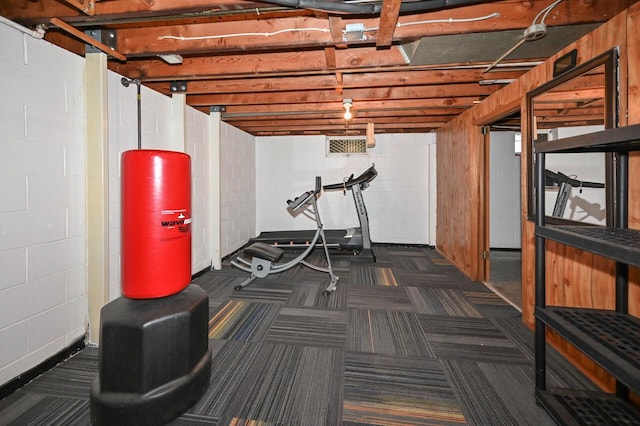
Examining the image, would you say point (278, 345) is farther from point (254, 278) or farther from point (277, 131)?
point (277, 131)

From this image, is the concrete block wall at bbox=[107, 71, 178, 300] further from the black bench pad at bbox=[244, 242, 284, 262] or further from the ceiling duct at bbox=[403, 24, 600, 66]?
the ceiling duct at bbox=[403, 24, 600, 66]

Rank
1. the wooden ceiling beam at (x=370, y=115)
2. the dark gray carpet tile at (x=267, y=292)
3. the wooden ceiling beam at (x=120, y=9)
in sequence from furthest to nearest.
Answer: the wooden ceiling beam at (x=370, y=115), the dark gray carpet tile at (x=267, y=292), the wooden ceiling beam at (x=120, y=9)

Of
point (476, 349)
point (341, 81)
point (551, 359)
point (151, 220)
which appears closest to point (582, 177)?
point (551, 359)

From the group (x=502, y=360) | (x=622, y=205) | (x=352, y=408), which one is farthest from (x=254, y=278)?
(x=622, y=205)

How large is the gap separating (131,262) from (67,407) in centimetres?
87

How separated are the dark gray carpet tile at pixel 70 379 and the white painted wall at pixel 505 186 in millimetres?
5692

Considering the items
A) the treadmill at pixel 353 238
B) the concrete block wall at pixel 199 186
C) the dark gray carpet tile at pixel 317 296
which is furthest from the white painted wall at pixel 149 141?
the dark gray carpet tile at pixel 317 296

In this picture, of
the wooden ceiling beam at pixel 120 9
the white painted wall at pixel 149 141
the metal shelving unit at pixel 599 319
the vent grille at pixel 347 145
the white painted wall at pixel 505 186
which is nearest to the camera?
the metal shelving unit at pixel 599 319

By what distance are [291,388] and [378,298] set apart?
1506 mm

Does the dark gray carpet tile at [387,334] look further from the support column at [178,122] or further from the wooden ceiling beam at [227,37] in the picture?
the support column at [178,122]

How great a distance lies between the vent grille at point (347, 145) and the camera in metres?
5.42

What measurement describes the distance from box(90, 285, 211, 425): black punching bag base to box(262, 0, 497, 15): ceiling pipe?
65.4 inches

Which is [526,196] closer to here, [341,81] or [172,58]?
[341,81]

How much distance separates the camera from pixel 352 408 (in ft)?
4.86
